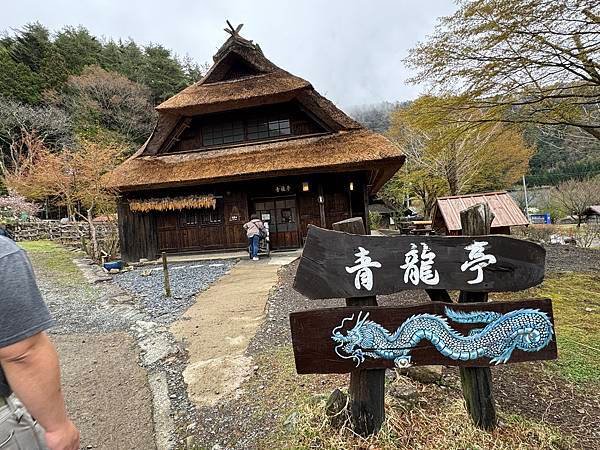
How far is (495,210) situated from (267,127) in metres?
7.68

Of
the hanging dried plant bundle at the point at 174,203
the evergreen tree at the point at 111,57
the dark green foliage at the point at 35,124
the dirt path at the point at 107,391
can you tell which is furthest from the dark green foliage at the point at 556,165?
the evergreen tree at the point at 111,57

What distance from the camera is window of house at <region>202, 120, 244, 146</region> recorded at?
39.2 ft

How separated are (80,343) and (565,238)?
60.7 feet

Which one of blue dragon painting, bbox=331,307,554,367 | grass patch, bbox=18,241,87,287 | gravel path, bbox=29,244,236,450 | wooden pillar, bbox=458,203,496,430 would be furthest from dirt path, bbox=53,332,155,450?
grass patch, bbox=18,241,87,287

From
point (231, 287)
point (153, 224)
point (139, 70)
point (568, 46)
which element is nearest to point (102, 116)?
point (139, 70)

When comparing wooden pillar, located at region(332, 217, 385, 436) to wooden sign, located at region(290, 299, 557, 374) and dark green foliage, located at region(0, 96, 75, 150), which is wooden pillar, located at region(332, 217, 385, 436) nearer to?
wooden sign, located at region(290, 299, 557, 374)

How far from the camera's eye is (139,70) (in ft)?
100

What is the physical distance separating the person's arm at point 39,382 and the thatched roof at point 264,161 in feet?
29.1

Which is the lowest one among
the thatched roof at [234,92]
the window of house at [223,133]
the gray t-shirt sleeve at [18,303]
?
the gray t-shirt sleeve at [18,303]

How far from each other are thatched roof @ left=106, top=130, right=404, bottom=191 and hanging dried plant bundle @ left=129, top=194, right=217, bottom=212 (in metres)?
0.59

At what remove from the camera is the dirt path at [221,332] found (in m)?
3.06

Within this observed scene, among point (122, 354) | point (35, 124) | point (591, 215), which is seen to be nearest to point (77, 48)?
point (35, 124)

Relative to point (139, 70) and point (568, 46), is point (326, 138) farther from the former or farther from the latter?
point (139, 70)

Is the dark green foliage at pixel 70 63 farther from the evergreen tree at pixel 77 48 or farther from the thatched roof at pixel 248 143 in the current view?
the thatched roof at pixel 248 143
